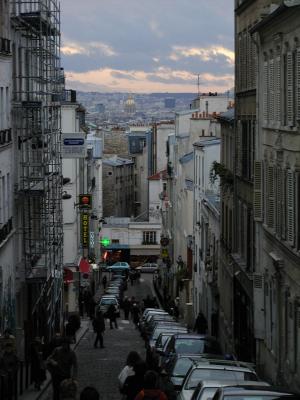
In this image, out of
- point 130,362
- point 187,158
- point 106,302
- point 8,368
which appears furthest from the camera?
point 187,158

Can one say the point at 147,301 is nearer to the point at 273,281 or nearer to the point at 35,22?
the point at 35,22

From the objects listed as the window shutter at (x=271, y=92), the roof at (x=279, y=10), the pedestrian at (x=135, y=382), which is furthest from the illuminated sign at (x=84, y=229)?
the pedestrian at (x=135, y=382)

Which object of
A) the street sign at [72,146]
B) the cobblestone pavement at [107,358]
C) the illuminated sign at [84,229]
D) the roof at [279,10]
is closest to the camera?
the roof at [279,10]

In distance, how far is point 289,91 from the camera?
2641 centimetres

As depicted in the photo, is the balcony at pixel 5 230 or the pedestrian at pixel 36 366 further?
the balcony at pixel 5 230

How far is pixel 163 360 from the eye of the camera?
2750cm

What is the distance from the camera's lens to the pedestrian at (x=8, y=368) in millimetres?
23734

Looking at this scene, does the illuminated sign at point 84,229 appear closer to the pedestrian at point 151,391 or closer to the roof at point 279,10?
the roof at point 279,10

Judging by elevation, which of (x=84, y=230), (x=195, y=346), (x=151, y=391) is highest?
(x=151, y=391)

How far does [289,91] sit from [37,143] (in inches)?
595

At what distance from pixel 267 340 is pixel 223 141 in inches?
650

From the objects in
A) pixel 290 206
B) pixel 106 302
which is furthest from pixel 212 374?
pixel 106 302

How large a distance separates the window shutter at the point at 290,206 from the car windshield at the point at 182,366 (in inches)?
148

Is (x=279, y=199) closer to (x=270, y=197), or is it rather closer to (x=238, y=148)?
(x=270, y=197)
